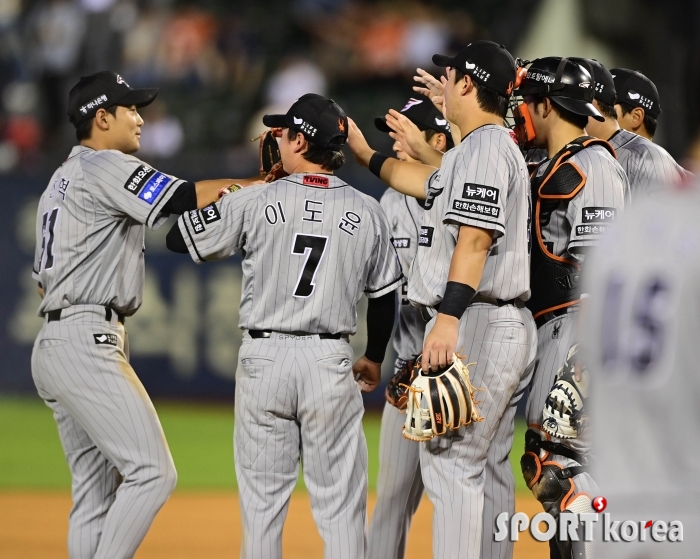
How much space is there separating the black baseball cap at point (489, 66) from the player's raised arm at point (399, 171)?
0.50 meters

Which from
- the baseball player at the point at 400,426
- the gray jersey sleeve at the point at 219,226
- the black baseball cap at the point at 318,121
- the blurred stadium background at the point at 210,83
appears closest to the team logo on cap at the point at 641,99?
the baseball player at the point at 400,426

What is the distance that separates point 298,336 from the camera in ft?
13.3

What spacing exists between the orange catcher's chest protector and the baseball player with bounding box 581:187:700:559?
7.16 feet

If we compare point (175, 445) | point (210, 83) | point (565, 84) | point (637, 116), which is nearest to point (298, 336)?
point (565, 84)

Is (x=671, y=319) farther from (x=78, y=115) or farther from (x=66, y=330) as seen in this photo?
(x=78, y=115)

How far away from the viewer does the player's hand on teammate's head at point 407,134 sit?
4.35 meters

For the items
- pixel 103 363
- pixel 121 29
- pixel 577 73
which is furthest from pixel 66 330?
pixel 121 29

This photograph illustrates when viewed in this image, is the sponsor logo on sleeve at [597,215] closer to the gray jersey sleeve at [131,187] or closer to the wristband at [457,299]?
the wristband at [457,299]

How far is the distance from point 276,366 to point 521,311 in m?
0.99

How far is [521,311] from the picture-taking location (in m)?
Answer: 3.87

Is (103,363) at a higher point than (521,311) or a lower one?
lower

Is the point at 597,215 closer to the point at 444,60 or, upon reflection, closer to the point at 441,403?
the point at 444,60

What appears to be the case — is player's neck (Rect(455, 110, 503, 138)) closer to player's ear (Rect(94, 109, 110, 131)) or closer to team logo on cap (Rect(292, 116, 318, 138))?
team logo on cap (Rect(292, 116, 318, 138))

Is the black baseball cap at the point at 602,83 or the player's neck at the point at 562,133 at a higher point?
the black baseball cap at the point at 602,83
